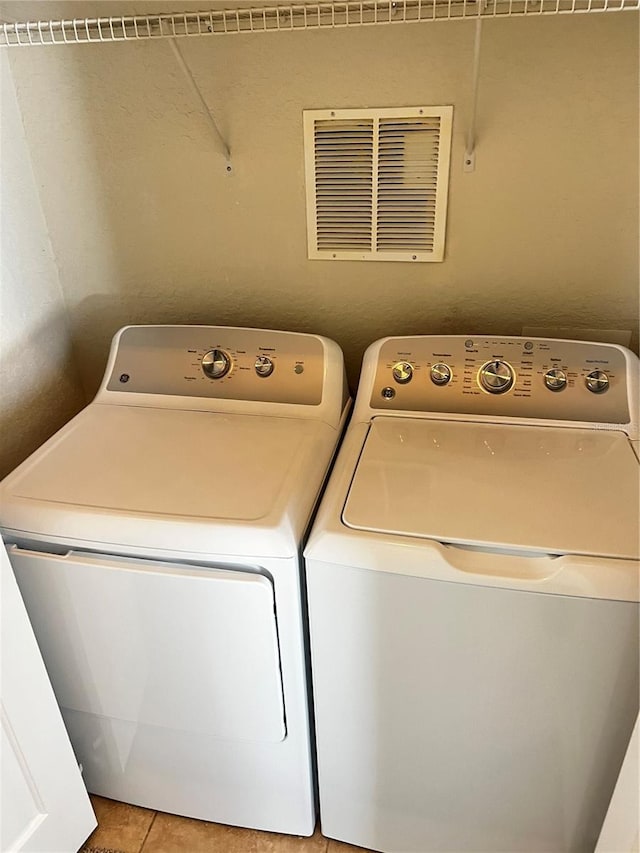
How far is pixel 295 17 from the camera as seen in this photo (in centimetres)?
137

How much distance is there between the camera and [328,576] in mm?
1143

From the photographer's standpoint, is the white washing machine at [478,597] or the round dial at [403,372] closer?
the white washing machine at [478,597]

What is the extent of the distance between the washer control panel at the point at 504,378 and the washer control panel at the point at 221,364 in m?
0.17

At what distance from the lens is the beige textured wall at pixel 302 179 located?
4.52 feet

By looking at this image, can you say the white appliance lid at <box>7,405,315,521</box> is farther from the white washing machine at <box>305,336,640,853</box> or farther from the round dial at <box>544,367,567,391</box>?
the round dial at <box>544,367,567,391</box>

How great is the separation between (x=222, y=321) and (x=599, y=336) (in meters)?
0.95

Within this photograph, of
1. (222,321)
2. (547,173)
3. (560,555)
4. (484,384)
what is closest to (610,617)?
(560,555)

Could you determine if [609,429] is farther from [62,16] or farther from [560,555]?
[62,16]

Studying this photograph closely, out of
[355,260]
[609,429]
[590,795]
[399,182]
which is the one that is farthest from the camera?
[355,260]

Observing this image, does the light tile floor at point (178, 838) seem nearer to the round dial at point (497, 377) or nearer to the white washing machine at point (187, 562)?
the white washing machine at point (187, 562)

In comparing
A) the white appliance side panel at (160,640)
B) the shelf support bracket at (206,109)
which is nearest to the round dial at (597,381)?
the white appliance side panel at (160,640)

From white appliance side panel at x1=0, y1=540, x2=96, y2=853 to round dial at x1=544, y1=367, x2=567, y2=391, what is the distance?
1114 millimetres

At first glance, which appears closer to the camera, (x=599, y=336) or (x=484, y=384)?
(x=484, y=384)

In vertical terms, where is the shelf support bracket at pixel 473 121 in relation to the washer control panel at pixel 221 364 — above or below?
above
